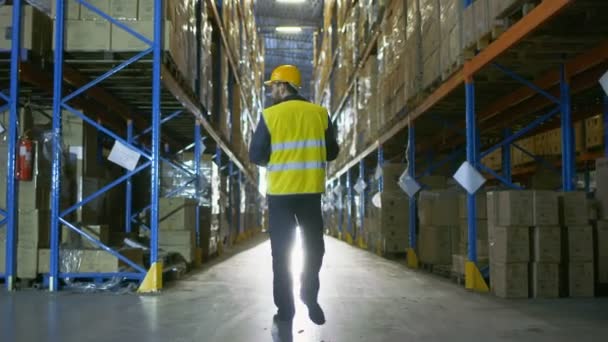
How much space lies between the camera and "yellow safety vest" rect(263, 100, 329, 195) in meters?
3.61

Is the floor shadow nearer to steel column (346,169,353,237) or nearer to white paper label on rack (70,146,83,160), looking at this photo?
white paper label on rack (70,146,83,160)

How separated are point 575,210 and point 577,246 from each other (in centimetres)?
34

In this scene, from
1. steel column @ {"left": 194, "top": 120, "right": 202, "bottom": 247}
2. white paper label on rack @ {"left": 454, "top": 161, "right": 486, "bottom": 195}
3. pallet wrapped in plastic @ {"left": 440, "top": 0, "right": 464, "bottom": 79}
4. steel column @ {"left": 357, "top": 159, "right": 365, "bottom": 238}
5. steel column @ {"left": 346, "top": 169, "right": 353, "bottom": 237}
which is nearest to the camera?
white paper label on rack @ {"left": 454, "top": 161, "right": 486, "bottom": 195}

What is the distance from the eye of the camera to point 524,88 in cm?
727

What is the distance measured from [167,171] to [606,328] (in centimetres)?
716

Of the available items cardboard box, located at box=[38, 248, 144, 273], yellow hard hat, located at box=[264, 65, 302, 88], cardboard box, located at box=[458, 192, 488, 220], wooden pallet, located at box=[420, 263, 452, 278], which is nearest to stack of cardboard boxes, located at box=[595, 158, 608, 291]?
cardboard box, located at box=[458, 192, 488, 220]

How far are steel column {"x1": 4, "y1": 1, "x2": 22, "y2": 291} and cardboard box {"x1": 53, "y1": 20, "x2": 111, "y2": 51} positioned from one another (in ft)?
1.52

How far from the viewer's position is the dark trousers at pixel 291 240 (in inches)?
142

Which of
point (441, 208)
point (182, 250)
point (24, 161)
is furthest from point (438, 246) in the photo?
point (24, 161)

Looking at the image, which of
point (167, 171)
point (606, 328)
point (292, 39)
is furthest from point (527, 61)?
point (292, 39)

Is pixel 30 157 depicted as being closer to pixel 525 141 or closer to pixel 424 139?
pixel 424 139

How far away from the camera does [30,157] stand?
19.7 feet

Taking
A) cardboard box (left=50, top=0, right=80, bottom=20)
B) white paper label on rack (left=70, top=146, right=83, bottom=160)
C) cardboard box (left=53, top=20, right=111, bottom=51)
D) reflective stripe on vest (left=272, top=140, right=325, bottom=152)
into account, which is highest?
cardboard box (left=50, top=0, right=80, bottom=20)

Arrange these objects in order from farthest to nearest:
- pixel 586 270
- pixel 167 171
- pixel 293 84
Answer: pixel 167 171 → pixel 586 270 → pixel 293 84
